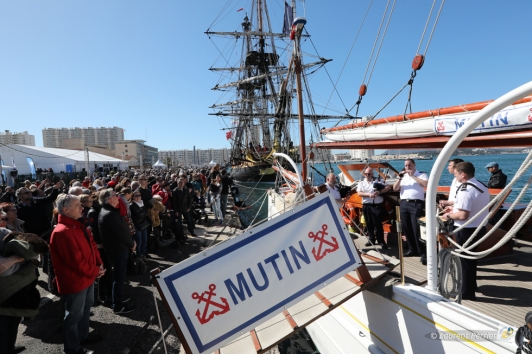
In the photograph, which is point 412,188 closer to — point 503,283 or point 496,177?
point 503,283

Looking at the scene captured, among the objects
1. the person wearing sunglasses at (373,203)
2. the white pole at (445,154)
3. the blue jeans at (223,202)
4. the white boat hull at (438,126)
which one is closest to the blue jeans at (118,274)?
the white pole at (445,154)

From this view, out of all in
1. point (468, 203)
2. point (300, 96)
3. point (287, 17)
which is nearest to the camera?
point (468, 203)

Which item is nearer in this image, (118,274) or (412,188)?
(118,274)

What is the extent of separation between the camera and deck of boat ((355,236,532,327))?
2920 millimetres

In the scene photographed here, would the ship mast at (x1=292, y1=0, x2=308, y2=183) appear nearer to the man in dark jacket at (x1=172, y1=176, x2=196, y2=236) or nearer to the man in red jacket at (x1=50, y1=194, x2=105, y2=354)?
the man in dark jacket at (x1=172, y1=176, x2=196, y2=236)

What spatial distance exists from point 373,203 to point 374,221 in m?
0.34

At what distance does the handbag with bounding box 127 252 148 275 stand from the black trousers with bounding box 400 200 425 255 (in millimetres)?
4851

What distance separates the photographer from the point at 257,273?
230cm

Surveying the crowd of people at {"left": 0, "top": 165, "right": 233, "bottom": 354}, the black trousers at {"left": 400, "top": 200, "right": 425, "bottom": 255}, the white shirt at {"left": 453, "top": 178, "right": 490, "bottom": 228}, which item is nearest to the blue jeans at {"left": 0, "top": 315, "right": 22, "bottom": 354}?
the crowd of people at {"left": 0, "top": 165, "right": 233, "bottom": 354}

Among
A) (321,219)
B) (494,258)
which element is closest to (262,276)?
(321,219)

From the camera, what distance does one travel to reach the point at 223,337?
7.22 feet

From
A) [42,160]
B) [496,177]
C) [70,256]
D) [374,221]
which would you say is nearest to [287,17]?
[496,177]

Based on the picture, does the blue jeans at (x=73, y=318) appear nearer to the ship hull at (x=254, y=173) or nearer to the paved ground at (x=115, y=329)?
the paved ground at (x=115, y=329)

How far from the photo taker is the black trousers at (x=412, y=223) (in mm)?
4473
